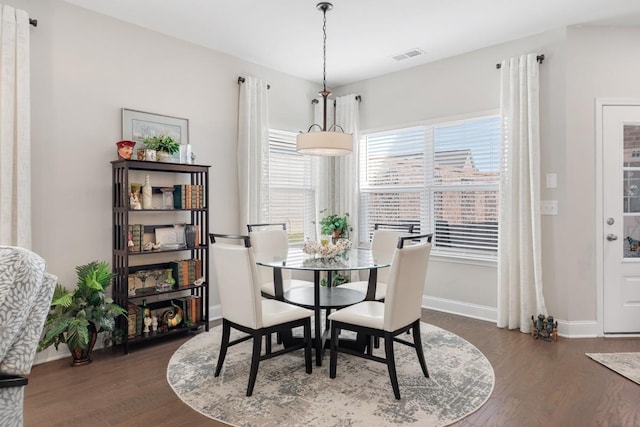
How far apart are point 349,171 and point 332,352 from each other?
2953 millimetres

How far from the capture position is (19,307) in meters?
1.39

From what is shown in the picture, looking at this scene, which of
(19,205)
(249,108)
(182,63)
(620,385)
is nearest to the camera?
(620,385)

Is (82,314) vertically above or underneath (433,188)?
underneath

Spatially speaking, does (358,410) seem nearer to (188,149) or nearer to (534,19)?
(188,149)

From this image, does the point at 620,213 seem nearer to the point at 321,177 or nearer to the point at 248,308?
the point at 321,177

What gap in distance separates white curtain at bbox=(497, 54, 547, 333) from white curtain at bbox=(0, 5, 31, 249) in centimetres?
409

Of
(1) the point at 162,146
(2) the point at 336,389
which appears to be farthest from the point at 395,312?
(1) the point at 162,146

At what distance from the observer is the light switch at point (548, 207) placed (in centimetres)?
371

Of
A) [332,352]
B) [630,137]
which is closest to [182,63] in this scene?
[332,352]

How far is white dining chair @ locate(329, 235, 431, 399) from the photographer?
8.09ft

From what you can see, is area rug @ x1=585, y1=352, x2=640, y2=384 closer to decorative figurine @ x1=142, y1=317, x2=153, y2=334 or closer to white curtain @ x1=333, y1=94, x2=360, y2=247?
white curtain @ x1=333, y1=94, x2=360, y2=247

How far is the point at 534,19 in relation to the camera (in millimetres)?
3492

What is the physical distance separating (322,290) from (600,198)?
2706mm

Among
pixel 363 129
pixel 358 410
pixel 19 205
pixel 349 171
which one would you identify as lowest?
pixel 358 410
